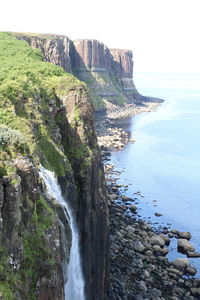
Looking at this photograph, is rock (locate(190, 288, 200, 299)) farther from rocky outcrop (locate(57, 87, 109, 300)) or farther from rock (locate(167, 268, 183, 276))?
rocky outcrop (locate(57, 87, 109, 300))

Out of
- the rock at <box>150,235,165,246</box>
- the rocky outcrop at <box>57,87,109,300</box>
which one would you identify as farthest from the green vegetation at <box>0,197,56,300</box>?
the rock at <box>150,235,165,246</box>

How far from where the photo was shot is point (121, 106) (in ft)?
634

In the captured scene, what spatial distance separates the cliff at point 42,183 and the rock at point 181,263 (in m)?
14.1

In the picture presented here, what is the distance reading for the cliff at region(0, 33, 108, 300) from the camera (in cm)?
1638

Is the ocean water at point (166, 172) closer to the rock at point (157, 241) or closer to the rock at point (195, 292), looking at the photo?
the rock at point (157, 241)

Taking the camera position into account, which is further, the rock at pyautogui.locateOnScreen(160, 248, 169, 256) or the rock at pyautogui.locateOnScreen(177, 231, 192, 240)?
the rock at pyautogui.locateOnScreen(177, 231, 192, 240)

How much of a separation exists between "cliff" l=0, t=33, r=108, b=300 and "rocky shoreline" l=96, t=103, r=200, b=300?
5.75m

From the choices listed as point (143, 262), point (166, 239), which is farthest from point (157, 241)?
point (143, 262)

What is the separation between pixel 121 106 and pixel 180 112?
30493 mm

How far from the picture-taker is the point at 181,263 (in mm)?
48781

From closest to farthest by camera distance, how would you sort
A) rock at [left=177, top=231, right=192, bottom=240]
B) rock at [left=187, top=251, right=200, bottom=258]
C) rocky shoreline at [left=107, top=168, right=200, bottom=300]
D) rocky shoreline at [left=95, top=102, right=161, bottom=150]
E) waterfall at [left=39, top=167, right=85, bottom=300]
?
waterfall at [left=39, top=167, right=85, bottom=300] < rocky shoreline at [left=107, top=168, right=200, bottom=300] < rock at [left=187, top=251, right=200, bottom=258] < rock at [left=177, top=231, right=192, bottom=240] < rocky shoreline at [left=95, top=102, right=161, bottom=150]

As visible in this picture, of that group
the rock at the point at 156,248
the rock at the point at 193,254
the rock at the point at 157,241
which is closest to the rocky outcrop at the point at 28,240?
the rock at the point at 156,248

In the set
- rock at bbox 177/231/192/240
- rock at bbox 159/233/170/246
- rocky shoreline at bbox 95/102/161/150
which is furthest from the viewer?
rocky shoreline at bbox 95/102/161/150

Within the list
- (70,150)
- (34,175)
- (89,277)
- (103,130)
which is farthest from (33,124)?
(103,130)
